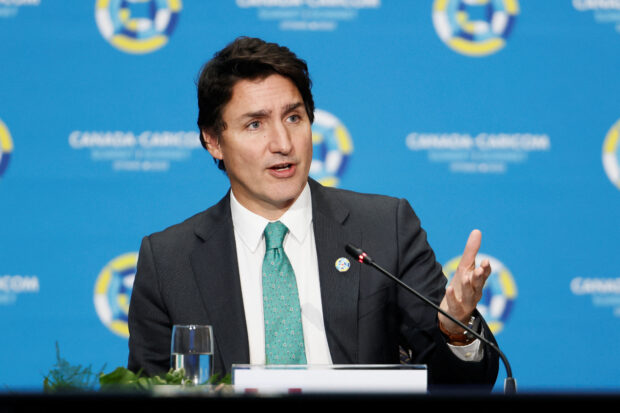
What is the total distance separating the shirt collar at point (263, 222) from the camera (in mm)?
2633

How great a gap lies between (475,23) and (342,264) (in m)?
1.60

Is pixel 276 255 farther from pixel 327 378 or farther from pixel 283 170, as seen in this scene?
pixel 327 378

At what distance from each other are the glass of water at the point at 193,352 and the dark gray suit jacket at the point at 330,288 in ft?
1.88

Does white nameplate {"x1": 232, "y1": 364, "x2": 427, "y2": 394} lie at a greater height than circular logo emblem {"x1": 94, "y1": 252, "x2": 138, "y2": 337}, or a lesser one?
lesser

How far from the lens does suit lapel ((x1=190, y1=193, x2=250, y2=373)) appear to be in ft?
7.98

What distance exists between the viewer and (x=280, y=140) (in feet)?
8.45

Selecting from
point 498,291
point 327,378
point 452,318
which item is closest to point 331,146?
point 498,291

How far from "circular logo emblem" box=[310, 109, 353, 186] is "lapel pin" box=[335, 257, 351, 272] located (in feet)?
3.35

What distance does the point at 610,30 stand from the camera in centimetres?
353

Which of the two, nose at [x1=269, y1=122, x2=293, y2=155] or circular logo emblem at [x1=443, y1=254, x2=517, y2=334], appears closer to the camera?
nose at [x1=269, y1=122, x2=293, y2=155]

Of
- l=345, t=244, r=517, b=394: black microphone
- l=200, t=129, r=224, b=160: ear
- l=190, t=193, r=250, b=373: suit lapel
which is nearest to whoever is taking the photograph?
l=345, t=244, r=517, b=394: black microphone

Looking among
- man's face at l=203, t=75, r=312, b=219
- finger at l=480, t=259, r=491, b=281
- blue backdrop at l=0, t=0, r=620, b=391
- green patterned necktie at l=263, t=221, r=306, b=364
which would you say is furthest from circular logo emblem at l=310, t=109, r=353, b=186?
finger at l=480, t=259, r=491, b=281

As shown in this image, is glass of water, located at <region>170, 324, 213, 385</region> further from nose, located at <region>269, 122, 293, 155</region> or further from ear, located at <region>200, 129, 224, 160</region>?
ear, located at <region>200, 129, 224, 160</region>

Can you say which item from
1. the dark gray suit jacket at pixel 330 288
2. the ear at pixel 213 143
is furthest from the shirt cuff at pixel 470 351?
the ear at pixel 213 143
